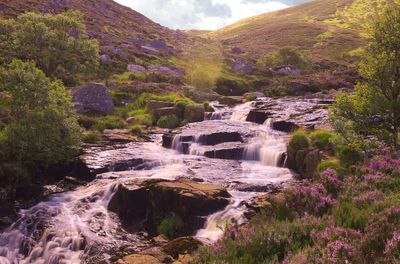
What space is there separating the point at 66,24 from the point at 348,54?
322 ft

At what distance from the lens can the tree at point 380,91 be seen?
52.8ft

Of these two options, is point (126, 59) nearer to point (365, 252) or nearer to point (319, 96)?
point (319, 96)

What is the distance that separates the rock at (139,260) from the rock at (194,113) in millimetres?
25232

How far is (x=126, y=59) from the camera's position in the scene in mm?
65375

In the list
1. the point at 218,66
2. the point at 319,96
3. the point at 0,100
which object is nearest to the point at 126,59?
the point at 218,66

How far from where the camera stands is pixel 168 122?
3522 cm

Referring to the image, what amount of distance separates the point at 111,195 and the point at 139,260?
815cm

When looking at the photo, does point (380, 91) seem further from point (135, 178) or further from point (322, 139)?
point (135, 178)

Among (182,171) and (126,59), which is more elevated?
(126,59)

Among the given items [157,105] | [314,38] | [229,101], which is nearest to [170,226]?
[157,105]

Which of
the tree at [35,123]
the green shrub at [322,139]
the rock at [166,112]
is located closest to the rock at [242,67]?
the rock at [166,112]

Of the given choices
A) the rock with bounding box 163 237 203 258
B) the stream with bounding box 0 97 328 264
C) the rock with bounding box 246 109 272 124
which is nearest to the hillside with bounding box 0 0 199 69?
the rock with bounding box 246 109 272 124

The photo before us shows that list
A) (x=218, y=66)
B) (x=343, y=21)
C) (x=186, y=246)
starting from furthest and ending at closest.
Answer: (x=343, y=21)
(x=218, y=66)
(x=186, y=246)

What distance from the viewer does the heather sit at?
6906 mm
